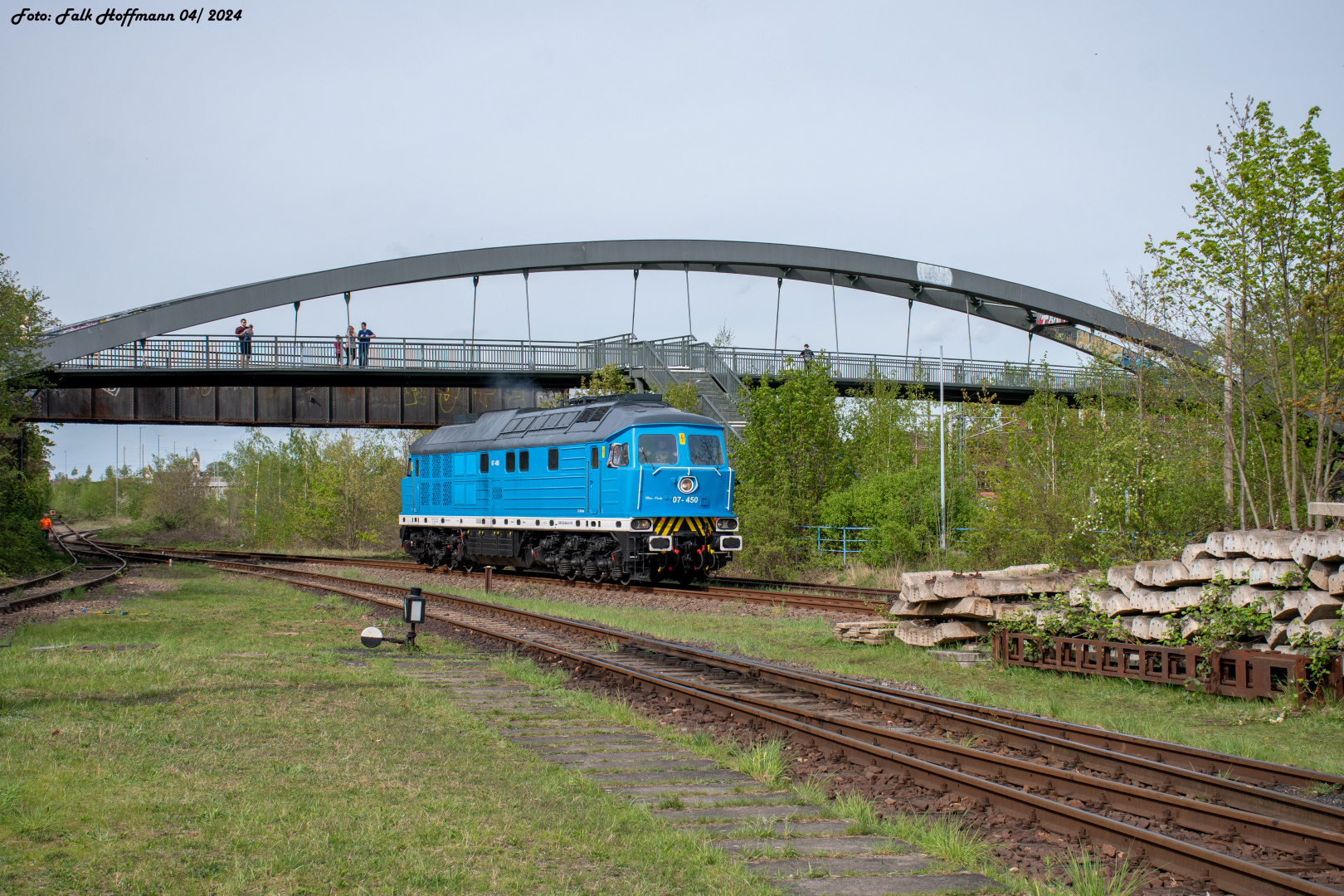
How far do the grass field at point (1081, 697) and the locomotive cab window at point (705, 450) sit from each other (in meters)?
6.80

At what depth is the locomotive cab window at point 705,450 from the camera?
24.0 metres

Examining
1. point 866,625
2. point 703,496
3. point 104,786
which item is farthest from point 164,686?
point 703,496

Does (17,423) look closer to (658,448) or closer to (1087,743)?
(658,448)

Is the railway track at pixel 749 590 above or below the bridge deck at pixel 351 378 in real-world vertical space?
below

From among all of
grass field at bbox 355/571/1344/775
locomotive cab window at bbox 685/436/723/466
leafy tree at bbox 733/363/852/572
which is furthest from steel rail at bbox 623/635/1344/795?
leafy tree at bbox 733/363/852/572

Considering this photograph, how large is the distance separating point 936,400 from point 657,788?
39.7 m

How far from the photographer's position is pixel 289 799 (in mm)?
6941

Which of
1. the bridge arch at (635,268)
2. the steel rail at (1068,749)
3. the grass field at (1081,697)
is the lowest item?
the grass field at (1081,697)

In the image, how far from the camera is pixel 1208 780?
6988 millimetres

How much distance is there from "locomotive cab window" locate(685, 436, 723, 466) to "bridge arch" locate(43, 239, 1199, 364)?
15364 mm

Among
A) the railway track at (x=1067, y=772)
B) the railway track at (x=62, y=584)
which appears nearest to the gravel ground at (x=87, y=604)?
the railway track at (x=62, y=584)

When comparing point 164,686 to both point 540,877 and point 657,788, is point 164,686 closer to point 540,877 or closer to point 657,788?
point 657,788

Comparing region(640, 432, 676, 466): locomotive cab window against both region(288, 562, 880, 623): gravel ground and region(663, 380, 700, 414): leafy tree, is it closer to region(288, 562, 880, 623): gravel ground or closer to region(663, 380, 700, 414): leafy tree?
region(288, 562, 880, 623): gravel ground

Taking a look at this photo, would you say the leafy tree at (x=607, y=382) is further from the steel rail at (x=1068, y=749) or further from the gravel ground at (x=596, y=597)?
the steel rail at (x=1068, y=749)
